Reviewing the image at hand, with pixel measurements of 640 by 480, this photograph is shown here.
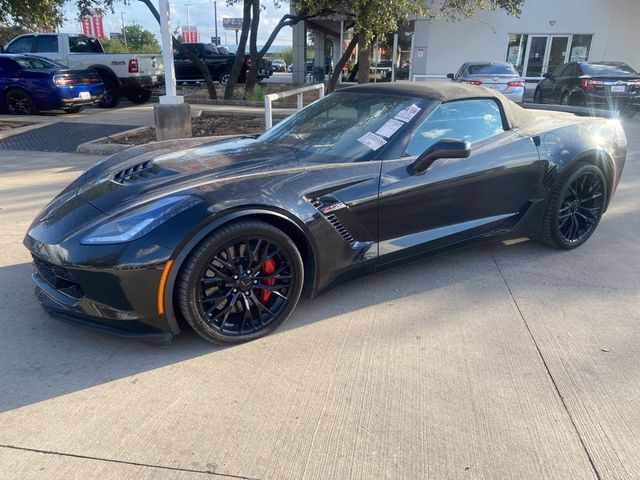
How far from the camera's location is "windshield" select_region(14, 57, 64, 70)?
11.8 metres

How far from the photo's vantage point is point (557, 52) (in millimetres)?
21250

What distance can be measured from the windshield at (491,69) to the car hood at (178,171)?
38.2 ft

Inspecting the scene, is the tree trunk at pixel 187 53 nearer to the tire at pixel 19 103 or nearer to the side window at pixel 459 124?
the tire at pixel 19 103

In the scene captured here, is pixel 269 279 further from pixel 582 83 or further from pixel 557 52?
pixel 557 52

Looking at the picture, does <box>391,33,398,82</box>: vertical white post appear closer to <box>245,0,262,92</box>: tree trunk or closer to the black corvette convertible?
<box>245,0,262,92</box>: tree trunk

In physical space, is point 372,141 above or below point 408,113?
below

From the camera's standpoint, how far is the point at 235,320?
295 cm

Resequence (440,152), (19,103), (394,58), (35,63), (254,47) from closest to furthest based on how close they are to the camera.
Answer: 1. (440,152)
2. (35,63)
3. (19,103)
4. (254,47)
5. (394,58)

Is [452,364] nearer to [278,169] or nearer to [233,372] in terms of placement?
[233,372]

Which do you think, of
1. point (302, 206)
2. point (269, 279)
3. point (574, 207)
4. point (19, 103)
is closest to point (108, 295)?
point (269, 279)

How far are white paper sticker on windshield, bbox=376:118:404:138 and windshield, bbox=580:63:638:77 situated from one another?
468 inches

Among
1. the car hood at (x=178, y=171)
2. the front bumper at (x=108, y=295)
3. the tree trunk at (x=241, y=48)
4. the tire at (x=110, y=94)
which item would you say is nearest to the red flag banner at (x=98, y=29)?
the tire at (x=110, y=94)

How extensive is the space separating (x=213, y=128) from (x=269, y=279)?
26.3ft

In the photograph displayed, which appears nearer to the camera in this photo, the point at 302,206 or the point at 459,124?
the point at 302,206
